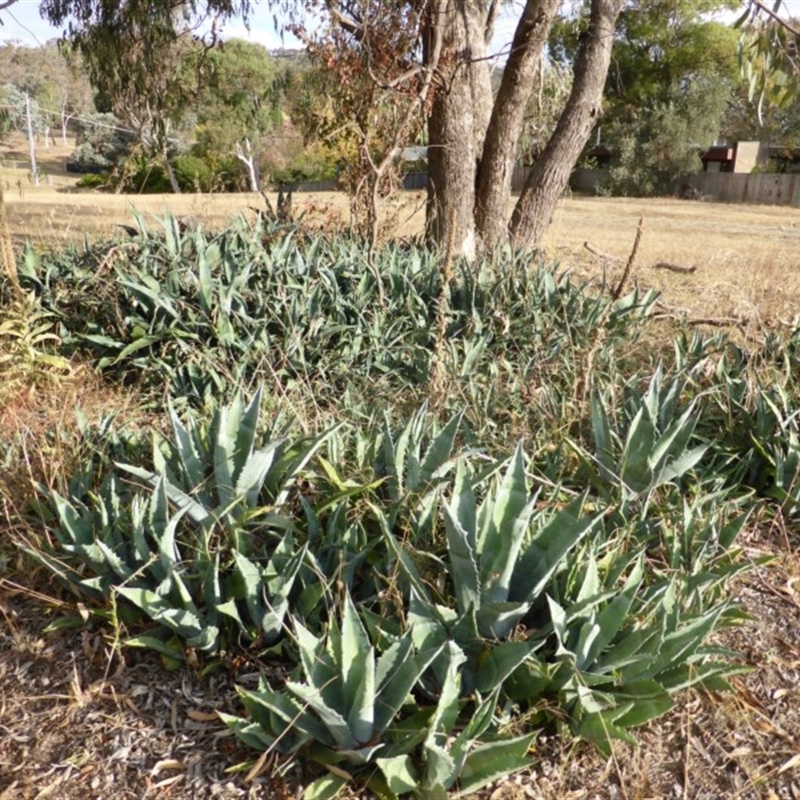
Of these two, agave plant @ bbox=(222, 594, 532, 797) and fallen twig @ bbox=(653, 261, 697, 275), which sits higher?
agave plant @ bbox=(222, 594, 532, 797)

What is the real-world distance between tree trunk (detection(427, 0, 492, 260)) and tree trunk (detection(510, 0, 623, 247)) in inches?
35.2

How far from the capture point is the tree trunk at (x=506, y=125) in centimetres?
806

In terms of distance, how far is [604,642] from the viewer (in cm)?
220

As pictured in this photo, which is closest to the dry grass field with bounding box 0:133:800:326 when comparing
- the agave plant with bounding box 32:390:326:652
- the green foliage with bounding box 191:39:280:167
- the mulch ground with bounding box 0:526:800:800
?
the agave plant with bounding box 32:390:326:652

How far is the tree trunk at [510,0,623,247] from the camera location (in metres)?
8.53

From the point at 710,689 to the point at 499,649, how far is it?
73 cm

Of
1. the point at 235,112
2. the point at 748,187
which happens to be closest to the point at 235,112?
the point at 235,112

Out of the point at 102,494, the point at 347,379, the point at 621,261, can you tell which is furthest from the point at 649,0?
the point at 102,494

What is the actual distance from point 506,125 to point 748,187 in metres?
34.4

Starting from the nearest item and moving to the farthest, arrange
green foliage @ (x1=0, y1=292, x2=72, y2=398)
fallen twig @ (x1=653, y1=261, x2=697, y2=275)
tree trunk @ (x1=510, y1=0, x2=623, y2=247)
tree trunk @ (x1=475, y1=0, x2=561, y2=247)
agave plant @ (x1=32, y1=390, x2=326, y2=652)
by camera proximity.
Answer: agave plant @ (x1=32, y1=390, x2=326, y2=652) → green foliage @ (x1=0, y1=292, x2=72, y2=398) → tree trunk @ (x1=475, y1=0, x2=561, y2=247) → tree trunk @ (x1=510, y1=0, x2=623, y2=247) → fallen twig @ (x1=653, y1=261, x2=697, y2=275)

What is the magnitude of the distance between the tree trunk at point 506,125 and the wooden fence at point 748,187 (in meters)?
31.8

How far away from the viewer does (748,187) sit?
125 ft

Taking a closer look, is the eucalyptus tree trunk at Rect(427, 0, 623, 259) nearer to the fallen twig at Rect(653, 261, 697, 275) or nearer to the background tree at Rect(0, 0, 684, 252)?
the background tree at Rect(0, 0, 684, 252)

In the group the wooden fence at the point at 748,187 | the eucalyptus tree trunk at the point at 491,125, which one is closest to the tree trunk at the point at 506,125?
the eucalyptus tree trunk at the point at 491,125
